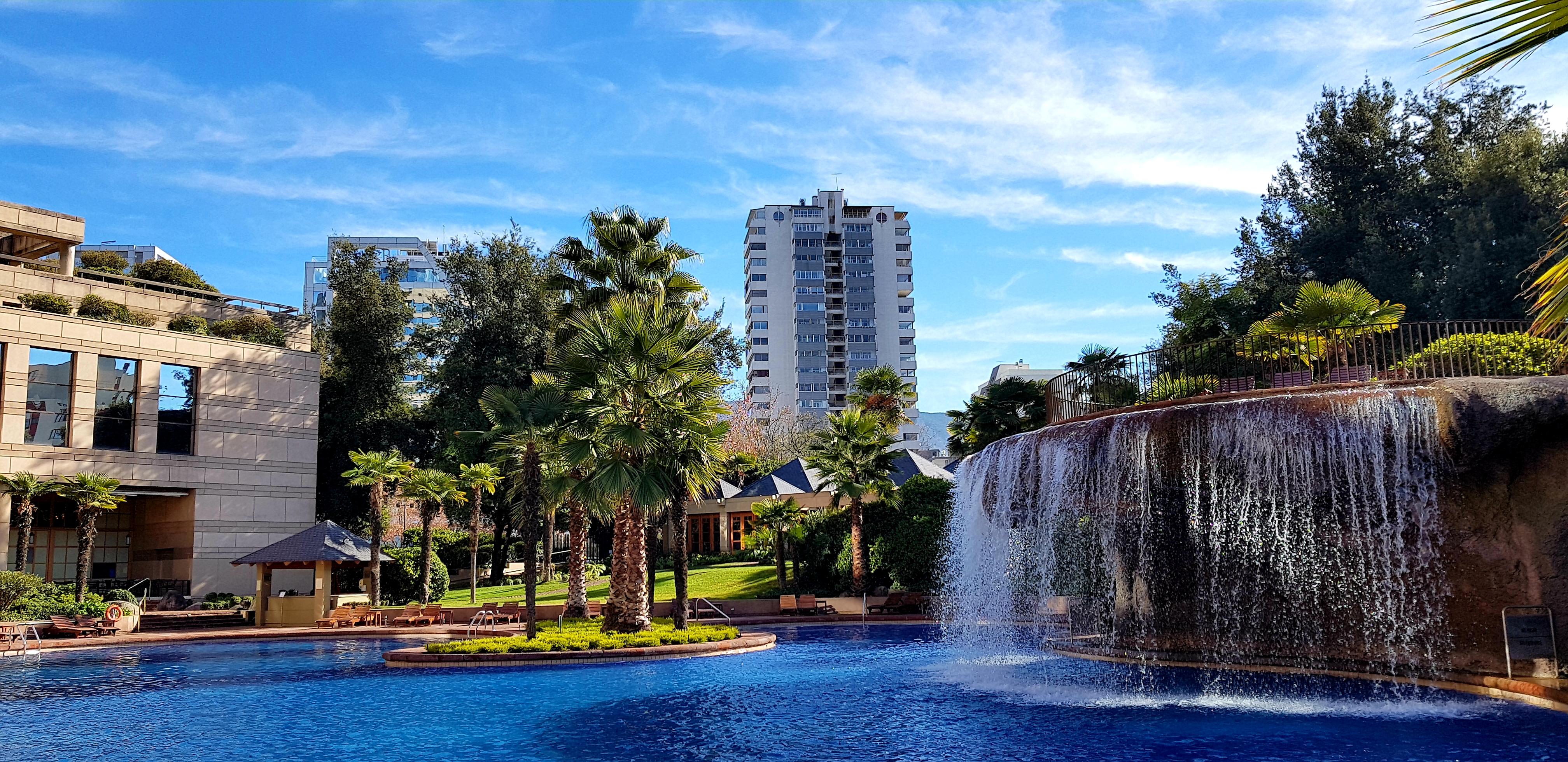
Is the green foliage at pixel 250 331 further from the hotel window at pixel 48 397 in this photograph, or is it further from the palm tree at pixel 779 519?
the palm tree at pixel 779 519

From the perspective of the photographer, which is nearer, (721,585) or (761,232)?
(721,585)

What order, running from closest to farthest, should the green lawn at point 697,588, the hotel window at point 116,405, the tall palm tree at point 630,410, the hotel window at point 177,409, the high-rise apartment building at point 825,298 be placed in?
1. the tall palm tree at point 630,410
2. the green lawn at point 697,588
3. the hotel window at point 116,405
4. the hotel window at point 177,409
5. the high-rise apartment building at point 825,298

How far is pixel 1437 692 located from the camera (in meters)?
15.1

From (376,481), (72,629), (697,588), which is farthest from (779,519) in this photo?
(72,629)

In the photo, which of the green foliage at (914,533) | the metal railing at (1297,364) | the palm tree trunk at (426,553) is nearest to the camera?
the metal railing at (1297,364)

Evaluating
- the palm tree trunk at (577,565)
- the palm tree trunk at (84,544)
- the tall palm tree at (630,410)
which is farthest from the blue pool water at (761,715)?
the palm tree trunk at (84,544)

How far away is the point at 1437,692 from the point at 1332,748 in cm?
487

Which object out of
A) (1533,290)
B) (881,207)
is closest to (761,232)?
(881,207)

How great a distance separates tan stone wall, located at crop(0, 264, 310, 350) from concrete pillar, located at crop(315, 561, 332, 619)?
13.2 metres

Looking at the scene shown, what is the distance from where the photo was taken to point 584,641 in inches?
894

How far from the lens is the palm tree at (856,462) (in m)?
33.9

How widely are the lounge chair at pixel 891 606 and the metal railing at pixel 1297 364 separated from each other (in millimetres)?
12405

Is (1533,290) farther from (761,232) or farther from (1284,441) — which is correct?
(761,232)

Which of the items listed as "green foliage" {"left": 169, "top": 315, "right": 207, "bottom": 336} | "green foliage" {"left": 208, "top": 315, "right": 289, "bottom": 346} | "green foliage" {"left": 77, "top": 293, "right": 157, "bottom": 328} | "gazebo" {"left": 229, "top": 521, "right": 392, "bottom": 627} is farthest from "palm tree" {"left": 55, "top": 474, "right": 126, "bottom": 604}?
"green foliage" {"left": 208, "top": 315, "right": 289, "bottom": 346}
